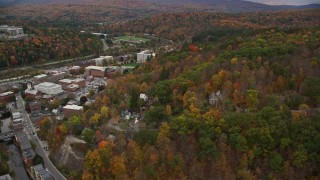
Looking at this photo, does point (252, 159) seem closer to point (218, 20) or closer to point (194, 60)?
point (194, 60)

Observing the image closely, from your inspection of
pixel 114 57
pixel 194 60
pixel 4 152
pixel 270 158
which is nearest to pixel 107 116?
pixel 4 152

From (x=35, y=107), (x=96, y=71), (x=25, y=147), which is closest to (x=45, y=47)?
(x=96, y=71)

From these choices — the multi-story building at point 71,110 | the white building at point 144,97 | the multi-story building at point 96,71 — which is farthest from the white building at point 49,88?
the white building at point 144,97

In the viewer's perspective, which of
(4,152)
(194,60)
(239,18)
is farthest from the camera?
(239,18)

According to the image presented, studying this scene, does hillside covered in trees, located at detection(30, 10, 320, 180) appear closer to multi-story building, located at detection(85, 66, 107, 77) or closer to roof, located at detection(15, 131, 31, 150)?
roof, located at detection(15, 131, 31, 150)

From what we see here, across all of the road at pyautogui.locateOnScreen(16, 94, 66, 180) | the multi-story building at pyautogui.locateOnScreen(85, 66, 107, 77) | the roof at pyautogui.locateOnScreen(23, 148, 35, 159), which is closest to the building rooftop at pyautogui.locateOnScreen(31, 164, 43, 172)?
the road at pyautogui.locateOnScreen(16, 94, 66, 180)

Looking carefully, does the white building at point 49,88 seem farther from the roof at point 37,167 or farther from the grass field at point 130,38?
the grass field at point 130,38
